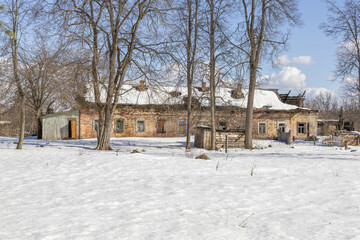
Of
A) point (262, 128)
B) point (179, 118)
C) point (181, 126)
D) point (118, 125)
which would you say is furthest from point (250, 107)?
point (118, 125)

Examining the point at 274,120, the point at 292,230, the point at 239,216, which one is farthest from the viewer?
the point at 274,120

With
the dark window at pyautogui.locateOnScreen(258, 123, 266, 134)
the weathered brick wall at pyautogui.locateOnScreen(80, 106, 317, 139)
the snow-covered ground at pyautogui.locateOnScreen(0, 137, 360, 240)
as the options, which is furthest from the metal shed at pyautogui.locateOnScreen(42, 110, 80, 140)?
the snow-covered ground at pyautogui.locateOnScreen(0, 137, 360, 240)

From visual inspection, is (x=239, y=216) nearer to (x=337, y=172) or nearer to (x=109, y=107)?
(x=337, y=172)

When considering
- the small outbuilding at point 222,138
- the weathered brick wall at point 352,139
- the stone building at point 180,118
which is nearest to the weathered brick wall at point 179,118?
the stone building at point 180,118

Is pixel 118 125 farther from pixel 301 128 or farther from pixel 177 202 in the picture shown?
pixel 177 202

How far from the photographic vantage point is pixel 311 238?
4105mm

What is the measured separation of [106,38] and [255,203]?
12973 millimetres

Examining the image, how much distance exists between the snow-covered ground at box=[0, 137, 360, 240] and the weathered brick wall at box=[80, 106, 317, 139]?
808 inches

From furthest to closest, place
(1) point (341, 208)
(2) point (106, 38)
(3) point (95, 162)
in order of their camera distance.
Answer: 1. (2) point (106, 38)
2. (3) point (95, 162)
3. (1) point (341, 208)

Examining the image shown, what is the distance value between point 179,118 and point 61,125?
11.1 meters

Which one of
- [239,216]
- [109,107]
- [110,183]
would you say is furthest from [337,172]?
[109,107]

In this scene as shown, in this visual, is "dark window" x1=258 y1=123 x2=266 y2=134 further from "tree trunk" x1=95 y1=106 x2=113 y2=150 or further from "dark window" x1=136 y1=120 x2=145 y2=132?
"tree trunk" x1=95 y1=106 x2=113 y2=150

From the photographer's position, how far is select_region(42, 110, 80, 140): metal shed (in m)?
28.9

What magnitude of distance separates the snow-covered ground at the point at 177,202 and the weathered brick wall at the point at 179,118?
20535 millimetres
